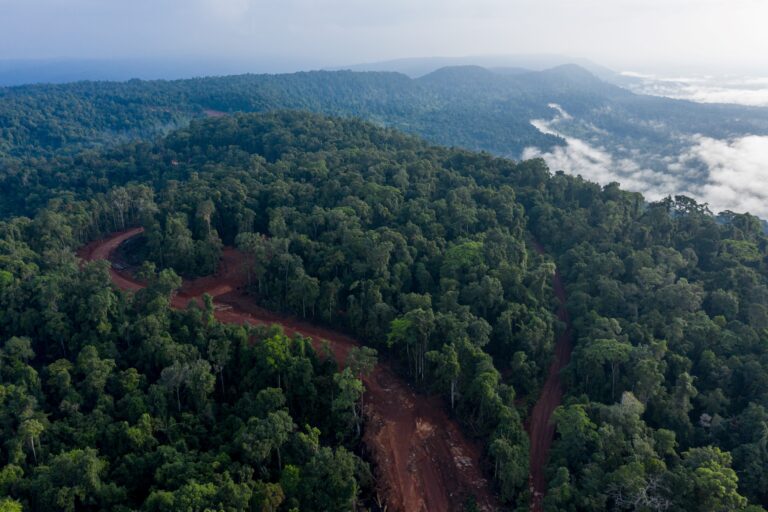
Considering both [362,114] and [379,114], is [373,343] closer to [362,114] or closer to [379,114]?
[362,114]

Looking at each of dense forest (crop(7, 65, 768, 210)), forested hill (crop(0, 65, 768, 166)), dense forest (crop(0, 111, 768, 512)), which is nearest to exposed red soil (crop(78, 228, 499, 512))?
dense forest (crop(0, 111, 768, 512))

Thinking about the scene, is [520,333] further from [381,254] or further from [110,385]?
[110,385]

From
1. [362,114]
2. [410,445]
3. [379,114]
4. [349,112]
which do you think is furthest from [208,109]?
[410,445]

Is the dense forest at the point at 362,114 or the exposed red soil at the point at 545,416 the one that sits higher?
the dense forest at the point at 362,114

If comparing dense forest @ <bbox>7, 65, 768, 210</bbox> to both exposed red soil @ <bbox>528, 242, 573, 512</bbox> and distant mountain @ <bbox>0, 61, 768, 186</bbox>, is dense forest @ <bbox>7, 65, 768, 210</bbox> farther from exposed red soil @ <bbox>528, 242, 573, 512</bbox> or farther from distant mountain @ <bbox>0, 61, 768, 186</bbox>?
exposed red soil @ <bbox>528, 242, 573, 512</bbox>

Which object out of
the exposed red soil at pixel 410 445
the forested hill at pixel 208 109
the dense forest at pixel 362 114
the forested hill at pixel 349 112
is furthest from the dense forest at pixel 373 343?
the forested hill at pixel 349 112

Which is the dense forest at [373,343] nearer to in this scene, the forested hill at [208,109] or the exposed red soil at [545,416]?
the exposed red soil at [545,416]

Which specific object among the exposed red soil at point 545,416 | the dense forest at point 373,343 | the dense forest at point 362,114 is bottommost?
the exposed red soil at point 545,416
